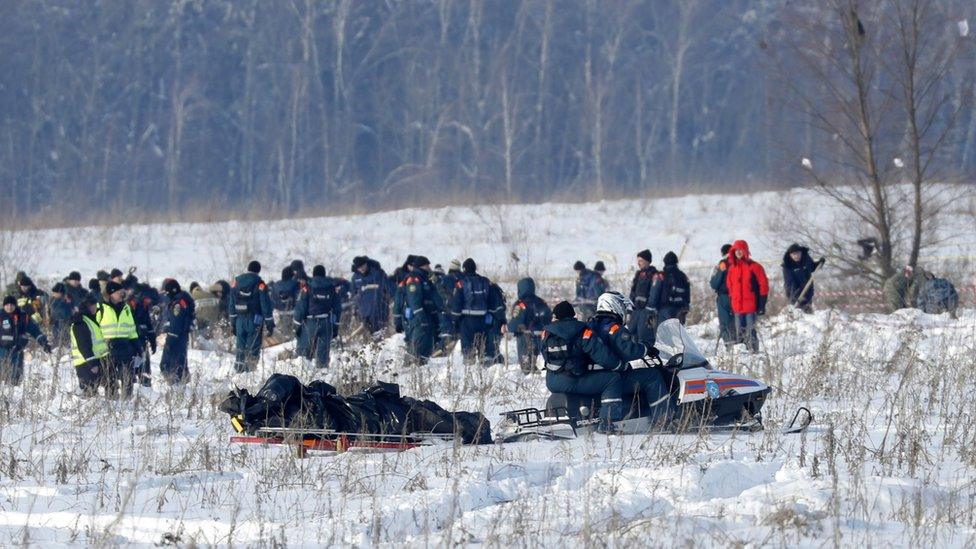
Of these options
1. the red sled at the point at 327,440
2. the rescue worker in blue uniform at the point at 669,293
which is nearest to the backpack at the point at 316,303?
the rescue worker in blue uniform at the point at 669,293

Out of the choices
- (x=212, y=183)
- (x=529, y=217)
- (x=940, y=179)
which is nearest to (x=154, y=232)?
(x=529, y=217)

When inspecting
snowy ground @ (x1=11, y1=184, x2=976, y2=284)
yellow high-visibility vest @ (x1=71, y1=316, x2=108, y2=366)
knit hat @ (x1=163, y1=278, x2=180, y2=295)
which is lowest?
yellow high-visibility vest @ (x1=71, y1=316, x2=108, y2=366)

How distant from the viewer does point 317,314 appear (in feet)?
60.6

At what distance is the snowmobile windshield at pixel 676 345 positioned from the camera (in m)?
11.2

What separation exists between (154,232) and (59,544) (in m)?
32.4

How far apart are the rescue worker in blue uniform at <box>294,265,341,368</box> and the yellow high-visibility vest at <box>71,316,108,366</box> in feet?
12.9

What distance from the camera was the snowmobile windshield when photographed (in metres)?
11.2

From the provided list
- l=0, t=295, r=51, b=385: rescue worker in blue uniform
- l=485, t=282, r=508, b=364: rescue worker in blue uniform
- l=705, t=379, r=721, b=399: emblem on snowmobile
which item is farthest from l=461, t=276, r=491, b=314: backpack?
l=705, t=379, r=721, b=399: emblem on snowmobile

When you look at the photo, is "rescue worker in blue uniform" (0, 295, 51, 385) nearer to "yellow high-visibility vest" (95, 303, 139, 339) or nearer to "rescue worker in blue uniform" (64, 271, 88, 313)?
"yellow high-visibility vest" (95, 303, 139, 339)

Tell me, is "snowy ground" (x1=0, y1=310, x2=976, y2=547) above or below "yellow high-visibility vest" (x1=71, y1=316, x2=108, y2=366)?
below

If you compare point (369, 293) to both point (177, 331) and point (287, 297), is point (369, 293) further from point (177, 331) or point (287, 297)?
point (177, 331)

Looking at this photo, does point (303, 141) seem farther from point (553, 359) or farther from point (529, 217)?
point (553, 359)

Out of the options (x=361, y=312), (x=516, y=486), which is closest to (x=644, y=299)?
(x=361, y=312)

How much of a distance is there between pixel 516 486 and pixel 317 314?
411 inches
